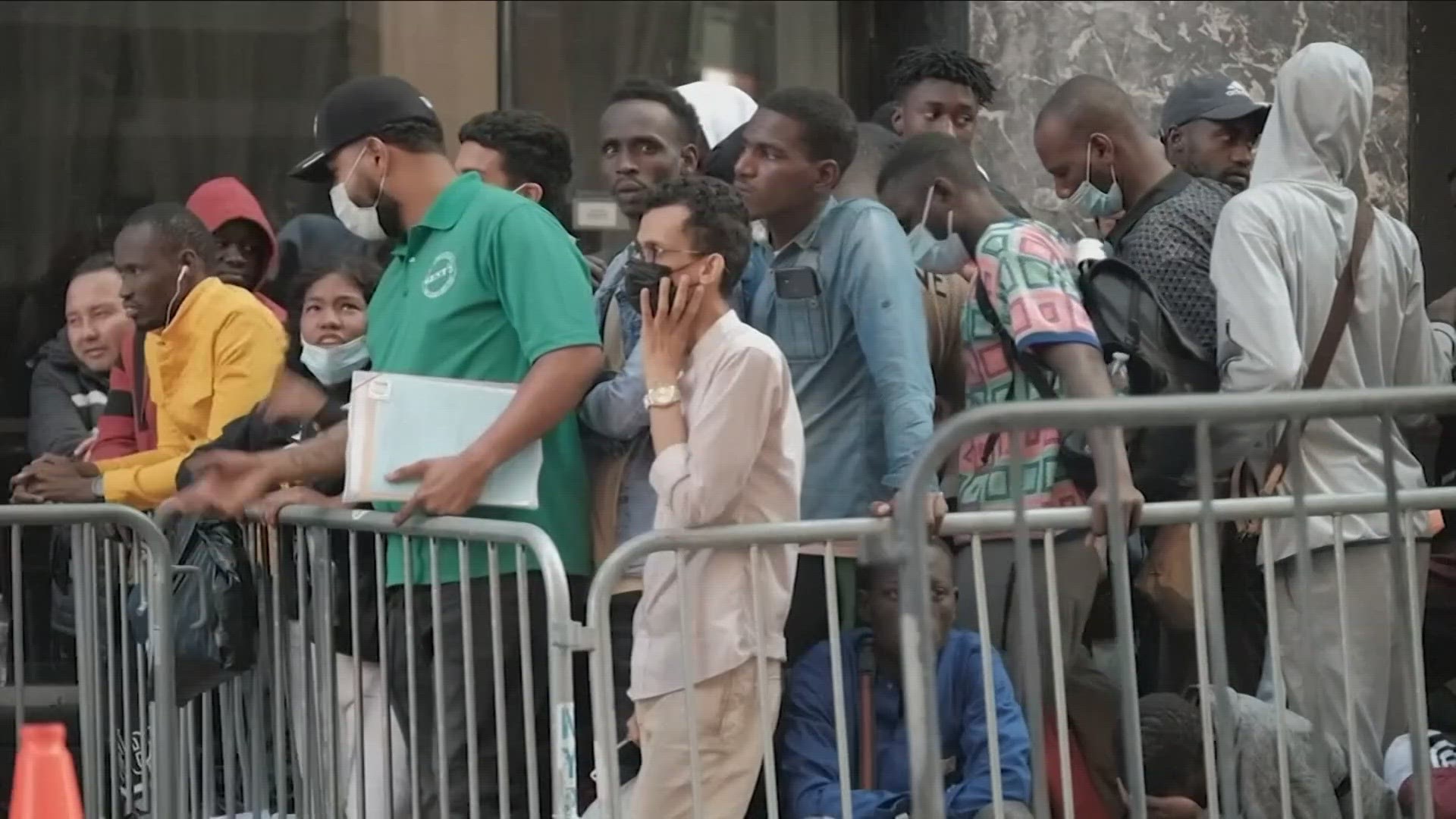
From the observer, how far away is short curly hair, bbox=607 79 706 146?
22.9ft

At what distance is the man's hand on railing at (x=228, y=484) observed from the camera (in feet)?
20.0

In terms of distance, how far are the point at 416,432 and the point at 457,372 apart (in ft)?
0.76

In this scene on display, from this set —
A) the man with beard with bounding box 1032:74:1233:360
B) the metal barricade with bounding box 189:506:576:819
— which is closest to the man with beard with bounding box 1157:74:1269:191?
the man with beard with bounding box 1032:74:1233:360

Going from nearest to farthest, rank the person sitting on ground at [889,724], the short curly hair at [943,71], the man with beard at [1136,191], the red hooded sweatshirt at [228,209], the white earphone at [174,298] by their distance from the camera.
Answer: the person sitting on ground at [889,724], the man with beard at [1136,191], the white earphone at [174,298], the short curly hair at [943,71], the red hooded sweatshirt at [228,209]

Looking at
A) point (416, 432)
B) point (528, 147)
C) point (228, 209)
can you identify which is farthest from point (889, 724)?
point (228, 209)

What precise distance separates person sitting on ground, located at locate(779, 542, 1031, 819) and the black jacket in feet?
11.1

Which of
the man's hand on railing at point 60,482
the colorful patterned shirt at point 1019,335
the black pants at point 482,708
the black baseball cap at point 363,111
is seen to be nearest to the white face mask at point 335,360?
the man's hand on railing at point 60,482

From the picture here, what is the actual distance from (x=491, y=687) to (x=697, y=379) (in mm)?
815

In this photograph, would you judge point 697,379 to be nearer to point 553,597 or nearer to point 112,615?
point 553,597

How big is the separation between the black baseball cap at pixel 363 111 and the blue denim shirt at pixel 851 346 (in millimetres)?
936

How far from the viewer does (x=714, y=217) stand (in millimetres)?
5602

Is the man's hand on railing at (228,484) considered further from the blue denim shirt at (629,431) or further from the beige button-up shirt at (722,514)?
the beige button-up shirt at (722,514)

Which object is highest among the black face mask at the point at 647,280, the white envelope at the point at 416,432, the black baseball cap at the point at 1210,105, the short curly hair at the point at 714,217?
the black baseball cap at the point at 1210,105

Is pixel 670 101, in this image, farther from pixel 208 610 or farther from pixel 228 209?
pixel 208 610
